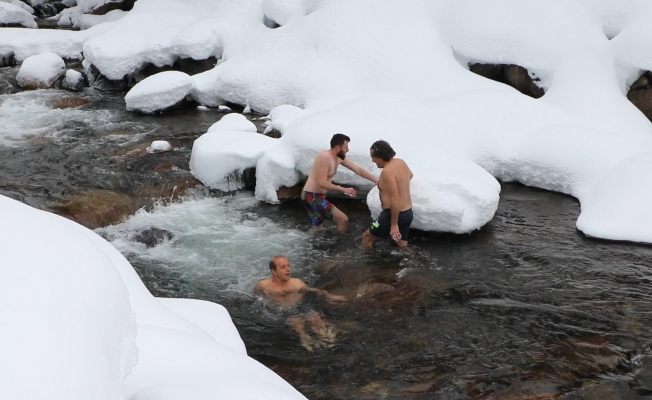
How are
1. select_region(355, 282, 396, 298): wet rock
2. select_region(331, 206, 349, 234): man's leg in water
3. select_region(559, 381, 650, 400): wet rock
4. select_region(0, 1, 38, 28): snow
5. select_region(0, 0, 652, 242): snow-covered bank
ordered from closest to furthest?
select_region(559, 381, 650, 400): wet rock
select_region(355, 282, 396, 298): wet rock
select_region(331, 206, 349, 234): man's leg in water
select_region(0, 0, 652, 242): snow-covered bank
select_region(0, 1, 38, 28): snow

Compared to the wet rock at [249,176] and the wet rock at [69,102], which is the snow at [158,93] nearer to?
the wet rock at [69,102]

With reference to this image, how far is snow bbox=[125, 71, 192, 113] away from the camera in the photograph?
1285 centimetres

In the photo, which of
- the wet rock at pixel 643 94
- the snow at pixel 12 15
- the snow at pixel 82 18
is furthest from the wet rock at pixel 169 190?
the snow at pixel 12 15

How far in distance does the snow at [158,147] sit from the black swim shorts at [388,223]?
461cm

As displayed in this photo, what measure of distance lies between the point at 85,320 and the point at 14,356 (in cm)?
29

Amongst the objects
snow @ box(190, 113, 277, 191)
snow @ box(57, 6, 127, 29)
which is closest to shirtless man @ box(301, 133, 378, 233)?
snow @ box(190, 113, 277, 191)

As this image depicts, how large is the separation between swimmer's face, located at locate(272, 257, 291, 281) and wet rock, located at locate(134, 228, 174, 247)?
2.17 m

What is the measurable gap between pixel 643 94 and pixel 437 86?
3417 mm

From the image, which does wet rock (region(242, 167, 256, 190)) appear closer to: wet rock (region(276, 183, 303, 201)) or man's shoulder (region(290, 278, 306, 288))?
wet rock (region(276, 183, 303, 201))

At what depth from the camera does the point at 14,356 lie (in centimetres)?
176

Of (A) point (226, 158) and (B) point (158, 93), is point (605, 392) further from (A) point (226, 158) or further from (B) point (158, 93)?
(B) point (158, 93)

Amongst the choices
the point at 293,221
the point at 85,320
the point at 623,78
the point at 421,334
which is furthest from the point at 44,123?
the point at 85,320

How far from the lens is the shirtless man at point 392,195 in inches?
294

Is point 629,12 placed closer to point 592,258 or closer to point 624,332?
point 592,258
